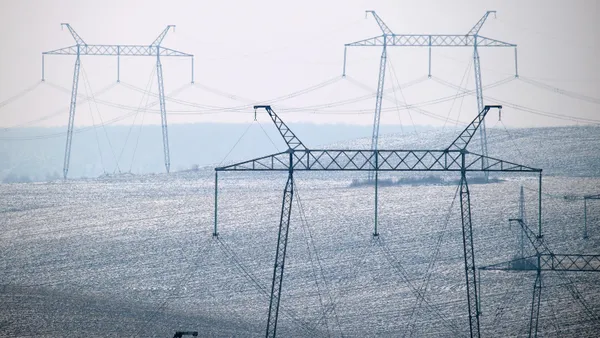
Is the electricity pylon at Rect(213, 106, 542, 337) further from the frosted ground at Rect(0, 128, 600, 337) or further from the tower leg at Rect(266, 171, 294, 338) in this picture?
the frosted ground at Rect(0, 128, 600, 337)

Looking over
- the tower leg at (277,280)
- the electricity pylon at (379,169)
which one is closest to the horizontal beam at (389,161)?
the electricity pylon at (379,169)

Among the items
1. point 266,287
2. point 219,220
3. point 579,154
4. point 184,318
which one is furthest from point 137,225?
point 579,154

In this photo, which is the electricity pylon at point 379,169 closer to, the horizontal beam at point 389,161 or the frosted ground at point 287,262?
the horizontal beam at point 389,161

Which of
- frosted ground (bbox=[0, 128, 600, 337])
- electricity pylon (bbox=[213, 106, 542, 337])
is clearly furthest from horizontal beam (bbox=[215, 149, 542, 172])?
frosted ground (bbox=[0, 128, 600, 337])

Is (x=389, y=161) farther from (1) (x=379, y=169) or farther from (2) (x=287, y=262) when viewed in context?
(1) (x=379, y=169)

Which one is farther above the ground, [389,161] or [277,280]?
[389,161]

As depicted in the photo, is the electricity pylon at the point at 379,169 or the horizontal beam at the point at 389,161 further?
the horizontal beam at the point at 389,161

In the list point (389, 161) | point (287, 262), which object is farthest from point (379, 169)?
point (389, 161)
